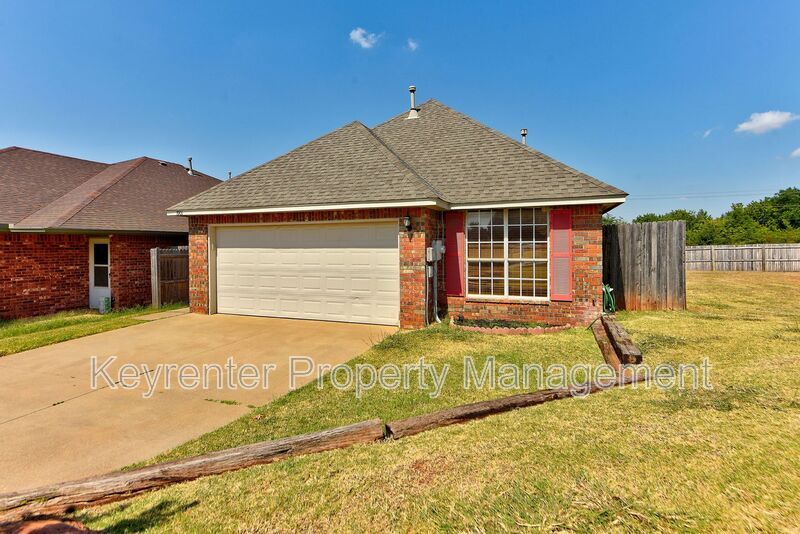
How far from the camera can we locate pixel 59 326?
9328 mm

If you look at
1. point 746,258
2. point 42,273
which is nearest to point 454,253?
point 42,273

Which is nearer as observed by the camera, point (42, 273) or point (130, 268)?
point (42, 273)

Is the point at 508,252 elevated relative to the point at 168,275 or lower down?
elevated

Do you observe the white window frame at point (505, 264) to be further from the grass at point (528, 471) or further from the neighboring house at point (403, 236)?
the grass at point (528, 471)

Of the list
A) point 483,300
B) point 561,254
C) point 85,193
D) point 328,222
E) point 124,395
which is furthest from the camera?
point 85,193

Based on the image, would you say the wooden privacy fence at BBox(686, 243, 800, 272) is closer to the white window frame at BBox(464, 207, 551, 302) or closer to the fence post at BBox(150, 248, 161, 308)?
the white window frame at BBox(464, 207, 551, 302)

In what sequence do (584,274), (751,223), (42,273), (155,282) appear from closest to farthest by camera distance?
(584,274) → (42,273) → (155,282) → (751,223)

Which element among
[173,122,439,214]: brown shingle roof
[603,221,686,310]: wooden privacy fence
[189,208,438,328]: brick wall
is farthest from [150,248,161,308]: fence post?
[603,221,686,310]: wooden privacy fence

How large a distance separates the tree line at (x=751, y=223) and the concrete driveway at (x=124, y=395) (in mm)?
36992

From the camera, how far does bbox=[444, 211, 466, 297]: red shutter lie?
9.37m

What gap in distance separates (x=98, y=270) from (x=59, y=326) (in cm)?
338

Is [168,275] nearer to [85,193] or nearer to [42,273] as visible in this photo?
[42,273]

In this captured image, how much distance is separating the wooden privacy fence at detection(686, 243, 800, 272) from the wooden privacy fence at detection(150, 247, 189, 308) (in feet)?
90.0

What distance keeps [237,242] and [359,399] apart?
292 inches
